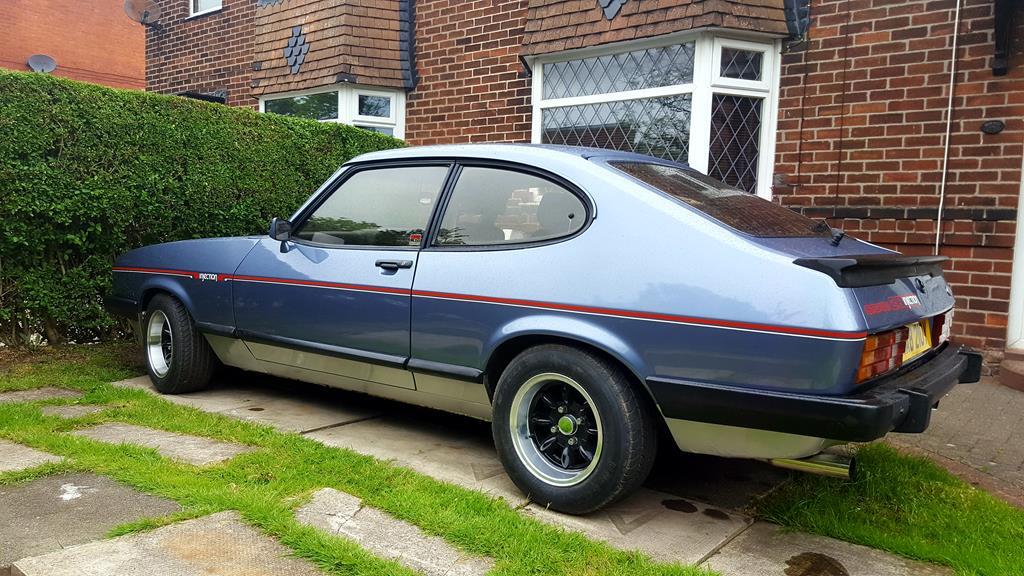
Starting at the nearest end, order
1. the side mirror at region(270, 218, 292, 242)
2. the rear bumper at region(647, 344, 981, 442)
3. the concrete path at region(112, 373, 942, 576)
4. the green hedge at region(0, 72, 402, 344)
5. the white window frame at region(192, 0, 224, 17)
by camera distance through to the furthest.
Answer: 1. the rear bumper at region(647, 344, 981, 442)
2. the concrete path at region(112, 373, 942, 576)
3. the side mirror at region(270, 218, 292, 242)
4. the green hedge at region(0, 72, 402, 344)
5. the white window frame at region(192, 0, 224, 17)

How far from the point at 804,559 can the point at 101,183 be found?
519cm

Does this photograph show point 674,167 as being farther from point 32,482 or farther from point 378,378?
point 32,482

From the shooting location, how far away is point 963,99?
6031 millimetres

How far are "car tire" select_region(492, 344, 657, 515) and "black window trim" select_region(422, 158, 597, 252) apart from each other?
1.50 ft

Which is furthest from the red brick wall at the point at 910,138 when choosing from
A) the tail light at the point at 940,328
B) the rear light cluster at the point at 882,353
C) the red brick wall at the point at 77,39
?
the red brick wall at the point at 77,39

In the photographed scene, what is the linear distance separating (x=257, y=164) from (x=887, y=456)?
17.1 ft

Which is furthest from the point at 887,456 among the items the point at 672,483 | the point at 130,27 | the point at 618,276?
the point at 130,27

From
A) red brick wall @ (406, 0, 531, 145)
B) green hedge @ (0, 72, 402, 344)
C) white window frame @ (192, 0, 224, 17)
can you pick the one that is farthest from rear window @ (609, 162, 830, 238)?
white window frame @ (192, 0, 224, 17)

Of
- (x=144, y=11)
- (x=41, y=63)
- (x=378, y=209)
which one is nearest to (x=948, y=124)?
(x=378, y=209)

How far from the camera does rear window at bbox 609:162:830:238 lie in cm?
317

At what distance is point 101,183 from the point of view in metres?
5.69

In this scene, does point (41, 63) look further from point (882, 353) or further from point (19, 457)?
point (882, 353)

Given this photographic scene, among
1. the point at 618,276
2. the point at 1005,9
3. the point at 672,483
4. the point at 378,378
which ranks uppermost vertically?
the point at 1005,9

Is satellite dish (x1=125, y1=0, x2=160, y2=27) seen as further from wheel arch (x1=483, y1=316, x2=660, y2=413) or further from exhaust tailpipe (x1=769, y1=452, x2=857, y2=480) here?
Answer: exhaust tailpipe (x1=769, y1=452, x2=857, y2=480)
